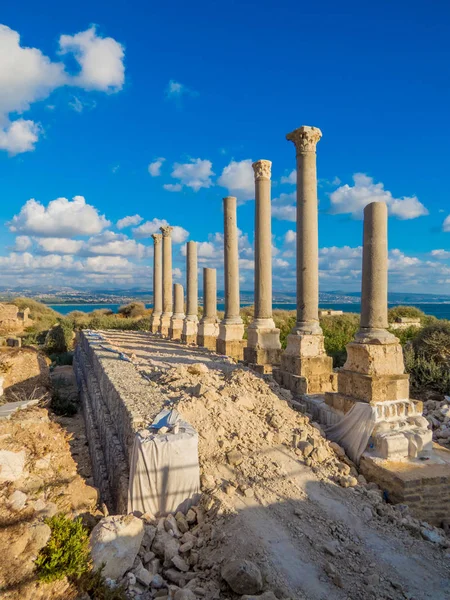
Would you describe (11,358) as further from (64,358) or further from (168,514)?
(64,358)

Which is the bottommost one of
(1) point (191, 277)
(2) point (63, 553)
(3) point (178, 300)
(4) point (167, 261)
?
(2) point (63, 553)

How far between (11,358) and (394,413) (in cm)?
939

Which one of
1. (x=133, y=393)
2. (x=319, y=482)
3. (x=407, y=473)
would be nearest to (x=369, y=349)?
(x=407, y=473)

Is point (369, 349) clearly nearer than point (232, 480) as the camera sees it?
No

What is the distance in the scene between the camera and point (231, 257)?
13.4m

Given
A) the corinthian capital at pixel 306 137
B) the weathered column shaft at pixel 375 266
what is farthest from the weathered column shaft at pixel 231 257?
the weathered column shaft at pixel 375 266

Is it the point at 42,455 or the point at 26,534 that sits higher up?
the point at 26,534

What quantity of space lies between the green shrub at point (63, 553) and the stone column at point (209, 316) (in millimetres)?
11833

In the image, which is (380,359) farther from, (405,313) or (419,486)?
(405,313)

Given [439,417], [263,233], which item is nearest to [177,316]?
[263,233]

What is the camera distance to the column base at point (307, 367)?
8477mm

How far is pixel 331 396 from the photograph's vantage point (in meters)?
7.40

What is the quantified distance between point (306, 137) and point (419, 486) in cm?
683

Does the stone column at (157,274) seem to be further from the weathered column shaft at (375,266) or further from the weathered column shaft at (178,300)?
the weathered column shaft at (375,266)
